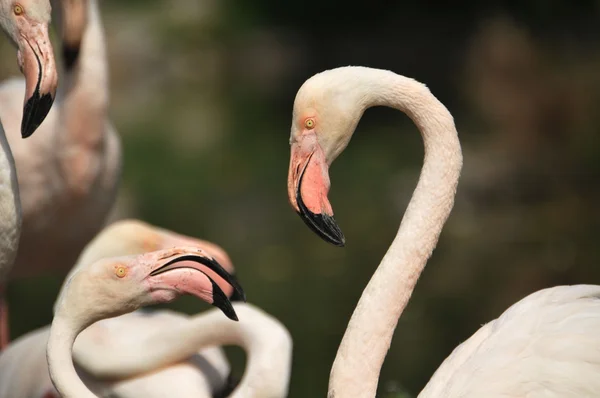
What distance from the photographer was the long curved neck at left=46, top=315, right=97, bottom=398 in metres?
2.83

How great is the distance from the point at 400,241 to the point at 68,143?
1.77 meters

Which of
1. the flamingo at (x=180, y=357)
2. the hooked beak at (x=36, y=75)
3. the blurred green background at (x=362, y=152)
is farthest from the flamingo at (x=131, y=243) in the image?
the blurred green background at (x=362, y=152)

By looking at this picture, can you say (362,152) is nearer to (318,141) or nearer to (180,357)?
(180,357)

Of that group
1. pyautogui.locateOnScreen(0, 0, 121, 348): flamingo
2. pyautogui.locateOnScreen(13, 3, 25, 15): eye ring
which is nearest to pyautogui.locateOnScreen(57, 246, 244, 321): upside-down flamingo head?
pyautogui.locateOnScreen(13, 3, 25, 15): eye ring

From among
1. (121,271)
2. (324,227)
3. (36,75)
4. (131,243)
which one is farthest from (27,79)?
(324,227)

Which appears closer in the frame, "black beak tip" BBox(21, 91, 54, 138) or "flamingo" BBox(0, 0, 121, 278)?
"black beak tip" BBox(21, 91, 54, 138)

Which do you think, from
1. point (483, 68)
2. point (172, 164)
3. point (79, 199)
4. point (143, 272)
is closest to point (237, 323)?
point (143, 272)

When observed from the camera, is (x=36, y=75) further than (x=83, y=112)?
No

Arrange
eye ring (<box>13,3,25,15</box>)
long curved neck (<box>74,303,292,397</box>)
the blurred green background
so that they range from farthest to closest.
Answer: the blurred green background, long curved neck (<box>74,303,292,397</box>), eye ring (<box>13,3,25,15</box>)

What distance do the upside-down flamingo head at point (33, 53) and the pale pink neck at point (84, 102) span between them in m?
0.99

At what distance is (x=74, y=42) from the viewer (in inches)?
168

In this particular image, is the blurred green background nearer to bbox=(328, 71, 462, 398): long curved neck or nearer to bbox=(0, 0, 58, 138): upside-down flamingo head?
bbox=(328, 71, 462, 398): long curved neck

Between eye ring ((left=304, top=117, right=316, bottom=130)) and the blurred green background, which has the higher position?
eye ring ((left=304, top=117, right=316, bottom=130))

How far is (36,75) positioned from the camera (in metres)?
3.13
